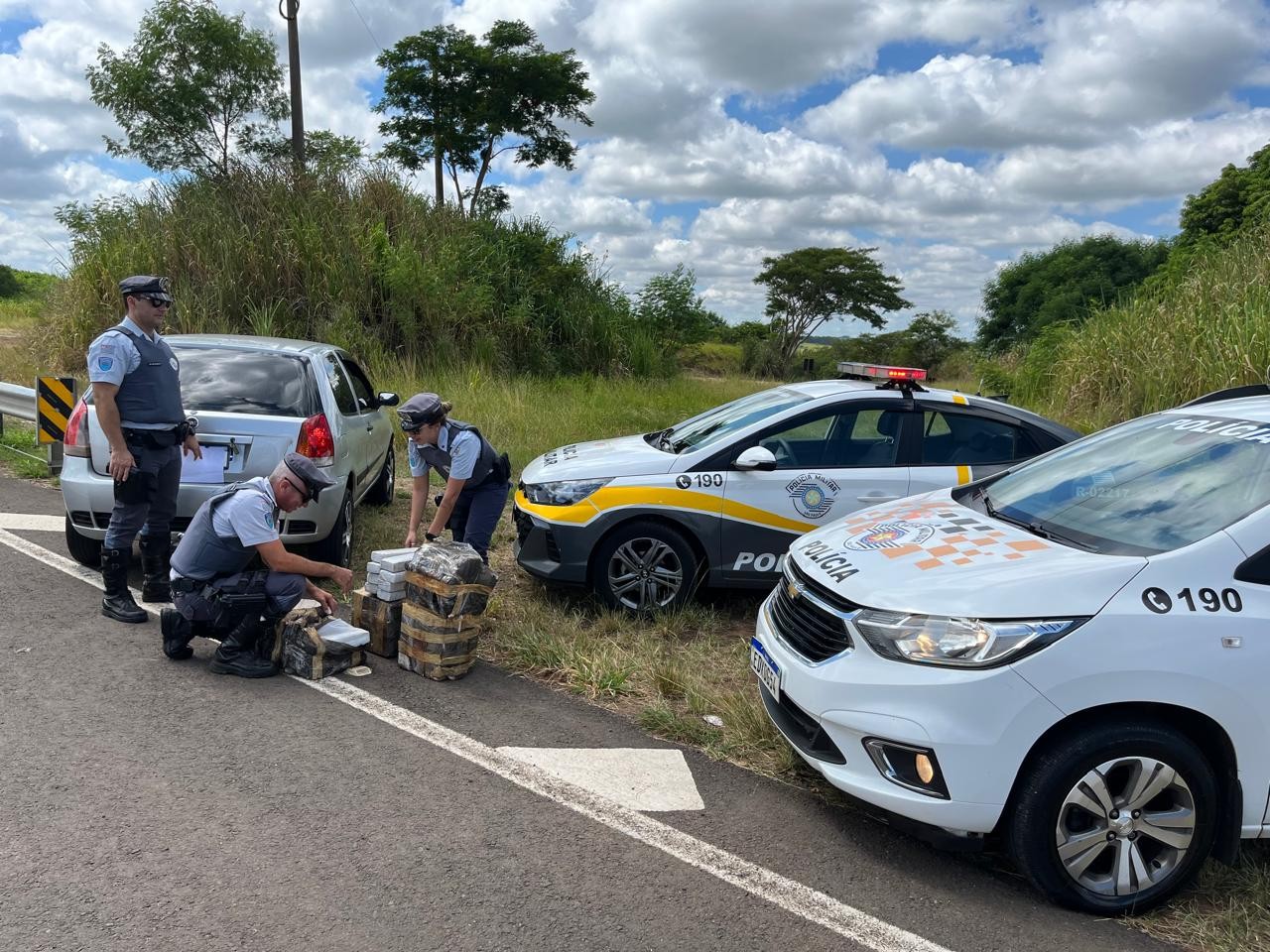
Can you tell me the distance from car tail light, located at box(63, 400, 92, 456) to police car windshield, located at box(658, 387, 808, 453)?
359cm

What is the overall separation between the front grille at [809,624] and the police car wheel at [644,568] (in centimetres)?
183

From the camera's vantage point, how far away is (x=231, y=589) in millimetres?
4797

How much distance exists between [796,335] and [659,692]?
41042 mm

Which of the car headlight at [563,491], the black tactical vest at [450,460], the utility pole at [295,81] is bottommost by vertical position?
the car headlight at [563,491]

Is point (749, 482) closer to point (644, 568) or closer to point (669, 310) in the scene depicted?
point (644, 568)

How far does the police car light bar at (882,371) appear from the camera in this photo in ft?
20.4

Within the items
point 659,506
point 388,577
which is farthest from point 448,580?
point 659,506

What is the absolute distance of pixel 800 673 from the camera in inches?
142

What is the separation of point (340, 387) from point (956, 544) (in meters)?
5.05

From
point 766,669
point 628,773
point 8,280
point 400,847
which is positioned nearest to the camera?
point 400,847

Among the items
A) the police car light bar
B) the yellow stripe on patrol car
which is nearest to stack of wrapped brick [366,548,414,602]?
the yellow stripe on patrol car

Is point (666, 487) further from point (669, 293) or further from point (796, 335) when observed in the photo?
point (796, 335)

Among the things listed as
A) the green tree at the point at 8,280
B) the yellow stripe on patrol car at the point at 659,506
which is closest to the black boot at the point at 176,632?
the yellow stripe on patrol car at the point at 659,506

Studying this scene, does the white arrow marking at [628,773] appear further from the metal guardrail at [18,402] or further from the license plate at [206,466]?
the metal guardrail at [18,402]
